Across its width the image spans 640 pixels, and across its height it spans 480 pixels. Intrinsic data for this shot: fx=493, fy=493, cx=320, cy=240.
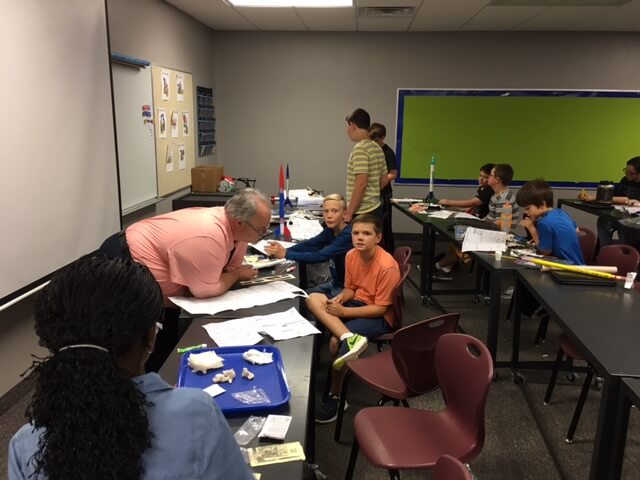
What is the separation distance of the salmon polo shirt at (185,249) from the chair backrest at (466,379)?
0.99m

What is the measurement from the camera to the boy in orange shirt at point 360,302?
2.51 meters

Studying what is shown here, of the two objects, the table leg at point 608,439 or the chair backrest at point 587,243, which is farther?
the chair backrest at point 587,243

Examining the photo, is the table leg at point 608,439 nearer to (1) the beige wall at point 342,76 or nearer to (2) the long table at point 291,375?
(2) the long table at point 291,375

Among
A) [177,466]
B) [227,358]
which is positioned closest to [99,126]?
[227,358]

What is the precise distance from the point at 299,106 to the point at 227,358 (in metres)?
5.30

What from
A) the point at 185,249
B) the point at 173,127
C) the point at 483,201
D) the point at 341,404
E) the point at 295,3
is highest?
the point at 295,3

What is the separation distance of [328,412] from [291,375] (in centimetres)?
115

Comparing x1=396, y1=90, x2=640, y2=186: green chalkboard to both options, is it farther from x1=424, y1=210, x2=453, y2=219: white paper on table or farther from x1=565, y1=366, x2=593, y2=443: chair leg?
x1=565, y1=366, x2=593, y2=443: chair leg

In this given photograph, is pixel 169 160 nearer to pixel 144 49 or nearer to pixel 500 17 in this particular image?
pixel 144 49

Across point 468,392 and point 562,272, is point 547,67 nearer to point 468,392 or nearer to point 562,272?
point 562,272

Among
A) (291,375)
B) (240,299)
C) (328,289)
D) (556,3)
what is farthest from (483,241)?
(556,3)

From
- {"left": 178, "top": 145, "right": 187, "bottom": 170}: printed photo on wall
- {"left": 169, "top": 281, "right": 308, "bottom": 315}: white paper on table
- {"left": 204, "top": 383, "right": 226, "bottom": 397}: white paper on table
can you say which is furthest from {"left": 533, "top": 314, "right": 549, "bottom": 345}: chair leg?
{"left": 178, "top": 145, "right": 187, "bottom": 170}: printed photo on wall

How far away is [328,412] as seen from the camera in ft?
8.38

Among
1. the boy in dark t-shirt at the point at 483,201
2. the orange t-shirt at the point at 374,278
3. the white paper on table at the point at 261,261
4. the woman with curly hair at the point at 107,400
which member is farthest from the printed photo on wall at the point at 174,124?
the woman with curly hair at the point at 107,400
